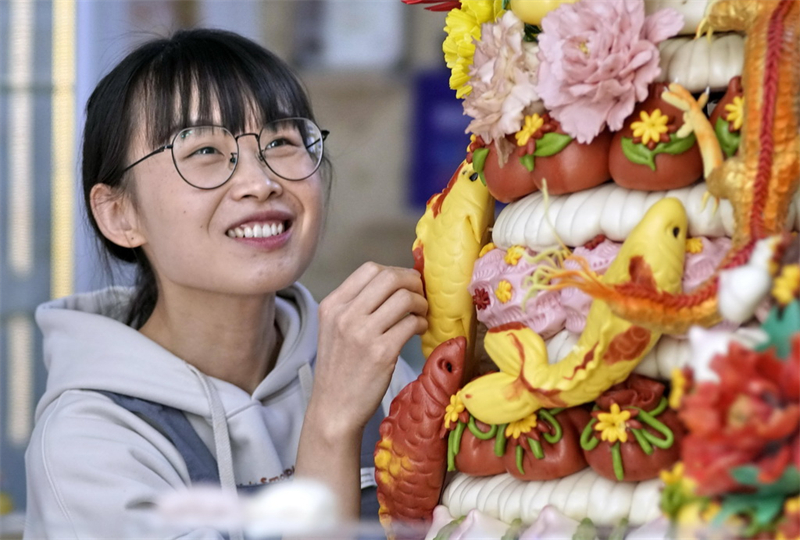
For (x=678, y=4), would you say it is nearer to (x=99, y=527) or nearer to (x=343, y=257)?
(x=99, y=527)

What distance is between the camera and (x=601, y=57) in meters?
0.72

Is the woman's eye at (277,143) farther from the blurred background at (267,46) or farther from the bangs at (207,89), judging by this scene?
the blurred background at (267,46)

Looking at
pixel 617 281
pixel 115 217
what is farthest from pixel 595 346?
pixel 115 217

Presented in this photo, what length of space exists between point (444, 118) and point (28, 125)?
1011 mm

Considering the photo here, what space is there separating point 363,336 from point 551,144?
0.31m

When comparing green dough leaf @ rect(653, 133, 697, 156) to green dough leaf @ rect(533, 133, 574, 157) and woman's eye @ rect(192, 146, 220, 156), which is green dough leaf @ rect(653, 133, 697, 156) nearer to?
green dough leaf @ rect(533, 133, 574, 157)

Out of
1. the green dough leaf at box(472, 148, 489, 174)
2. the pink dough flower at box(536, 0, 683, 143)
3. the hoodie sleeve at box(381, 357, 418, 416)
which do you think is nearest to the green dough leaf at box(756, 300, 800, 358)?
the pink dough flower at box(536, 0, 683, 143)

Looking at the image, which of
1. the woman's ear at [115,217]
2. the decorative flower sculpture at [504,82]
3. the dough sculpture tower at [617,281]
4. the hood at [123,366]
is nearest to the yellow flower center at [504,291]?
the dough sculpture tower at [617,281]

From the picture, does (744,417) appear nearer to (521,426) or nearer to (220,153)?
(521,426)

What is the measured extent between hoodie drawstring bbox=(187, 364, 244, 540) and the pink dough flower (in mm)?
611

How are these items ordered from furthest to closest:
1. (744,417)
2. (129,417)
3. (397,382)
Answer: (397,382), (129,417), (744,417)

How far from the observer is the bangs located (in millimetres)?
1141

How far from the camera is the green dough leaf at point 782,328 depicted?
557 mm

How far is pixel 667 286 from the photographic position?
2.29 feet
